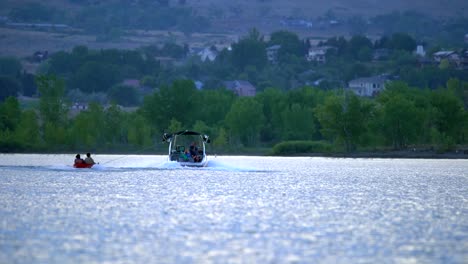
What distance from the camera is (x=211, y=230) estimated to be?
46.5 m

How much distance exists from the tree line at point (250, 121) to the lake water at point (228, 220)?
5655cm

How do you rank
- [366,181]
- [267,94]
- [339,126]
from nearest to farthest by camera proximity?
1. [366,181]
2. [339,126]
3. [267,94]

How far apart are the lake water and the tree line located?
186 ft

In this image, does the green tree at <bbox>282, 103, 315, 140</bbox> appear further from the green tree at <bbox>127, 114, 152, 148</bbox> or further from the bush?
the green tree at <bbox>127, 114, 152, 148</bbox>

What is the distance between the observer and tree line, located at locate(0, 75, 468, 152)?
143375 mm

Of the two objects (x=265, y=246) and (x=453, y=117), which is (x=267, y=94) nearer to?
(x=453, y=117)

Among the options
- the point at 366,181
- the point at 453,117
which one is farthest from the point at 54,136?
the point at 366,181

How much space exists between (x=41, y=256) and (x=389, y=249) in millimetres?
11323

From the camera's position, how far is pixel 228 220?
5059 cm

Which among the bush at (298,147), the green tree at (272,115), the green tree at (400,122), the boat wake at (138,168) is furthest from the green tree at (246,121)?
the boat wake at (138,168)

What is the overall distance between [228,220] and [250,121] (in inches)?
4189

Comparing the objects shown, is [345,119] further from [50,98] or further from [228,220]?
[228,220]

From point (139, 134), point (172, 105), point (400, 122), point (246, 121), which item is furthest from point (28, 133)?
point (400, 122)

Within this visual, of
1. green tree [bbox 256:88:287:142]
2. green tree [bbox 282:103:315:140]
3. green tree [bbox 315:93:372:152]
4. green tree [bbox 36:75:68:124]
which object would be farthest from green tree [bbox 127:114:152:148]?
green tree [bbox 315:93:372:152]
